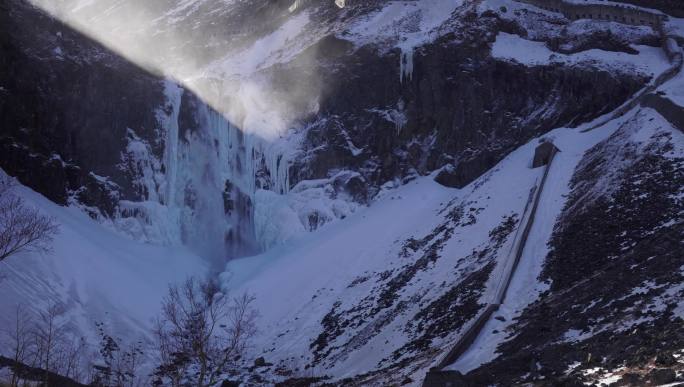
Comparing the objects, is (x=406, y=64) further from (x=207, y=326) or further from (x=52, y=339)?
(x=52, y=339)

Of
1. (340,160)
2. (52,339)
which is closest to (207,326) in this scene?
(52,339)

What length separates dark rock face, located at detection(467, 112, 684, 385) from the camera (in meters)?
13.3

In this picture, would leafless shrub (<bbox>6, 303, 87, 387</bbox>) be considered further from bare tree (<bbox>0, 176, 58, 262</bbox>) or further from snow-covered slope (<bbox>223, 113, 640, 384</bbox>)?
snow-covered slope (<bbox>223, 113, 640, 384</bbox>)

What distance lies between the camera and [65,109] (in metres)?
44.4

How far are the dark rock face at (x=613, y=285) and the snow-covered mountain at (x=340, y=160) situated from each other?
0.56 ft

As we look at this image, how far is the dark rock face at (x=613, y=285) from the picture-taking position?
522 inches

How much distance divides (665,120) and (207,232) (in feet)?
91.7

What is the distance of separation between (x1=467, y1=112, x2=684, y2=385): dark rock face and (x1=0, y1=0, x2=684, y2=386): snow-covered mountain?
0.56 ft

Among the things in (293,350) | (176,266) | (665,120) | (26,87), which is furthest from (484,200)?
(26,87)

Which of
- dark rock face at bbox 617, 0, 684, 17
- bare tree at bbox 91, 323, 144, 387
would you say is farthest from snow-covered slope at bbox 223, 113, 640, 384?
dark rock face at bbox 617, 0, 684, 17

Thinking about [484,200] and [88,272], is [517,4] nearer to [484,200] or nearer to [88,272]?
[484,200]

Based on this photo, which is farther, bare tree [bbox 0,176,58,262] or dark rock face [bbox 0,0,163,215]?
dark rock face [bbox 0,0,163,215]

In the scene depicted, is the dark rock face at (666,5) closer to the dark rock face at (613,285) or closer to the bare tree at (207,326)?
the dark rock face at (613,285)

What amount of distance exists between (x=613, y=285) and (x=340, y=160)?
3066 centimetres
